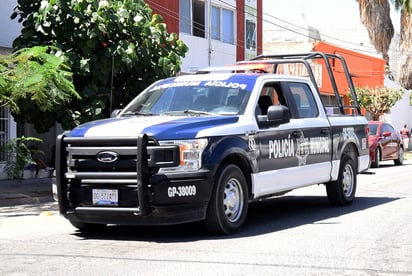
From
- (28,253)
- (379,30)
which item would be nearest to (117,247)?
(28,253)

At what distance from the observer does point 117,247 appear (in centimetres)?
795

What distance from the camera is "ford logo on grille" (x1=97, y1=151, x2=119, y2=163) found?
812cm

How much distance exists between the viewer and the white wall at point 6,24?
16688mm

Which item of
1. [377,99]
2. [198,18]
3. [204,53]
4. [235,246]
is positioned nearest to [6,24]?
[204,53]

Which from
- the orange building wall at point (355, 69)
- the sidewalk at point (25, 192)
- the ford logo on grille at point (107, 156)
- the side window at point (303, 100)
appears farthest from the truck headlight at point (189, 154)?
the orange building wall at point (355, 69)

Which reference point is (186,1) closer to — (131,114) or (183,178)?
(131,114)

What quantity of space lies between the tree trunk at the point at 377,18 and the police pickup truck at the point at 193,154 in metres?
36.5

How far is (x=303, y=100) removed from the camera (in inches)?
422

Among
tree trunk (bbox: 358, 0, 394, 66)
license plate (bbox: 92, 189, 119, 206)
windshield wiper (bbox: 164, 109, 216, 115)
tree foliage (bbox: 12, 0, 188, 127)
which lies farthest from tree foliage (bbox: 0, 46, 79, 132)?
tree trunk (bbox: 358, 0, 394, 66)

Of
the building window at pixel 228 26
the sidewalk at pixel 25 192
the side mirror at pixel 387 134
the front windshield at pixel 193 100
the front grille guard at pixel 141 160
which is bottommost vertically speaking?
the sidewalk at pixel 25 192

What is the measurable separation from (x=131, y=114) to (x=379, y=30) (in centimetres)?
3887

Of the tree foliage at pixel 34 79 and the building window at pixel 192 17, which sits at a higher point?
the building window at pixel 192 17

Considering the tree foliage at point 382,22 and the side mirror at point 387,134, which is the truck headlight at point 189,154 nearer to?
the side mirror at point 387,134

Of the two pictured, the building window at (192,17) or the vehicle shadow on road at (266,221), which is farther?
the building window at (192,17)
